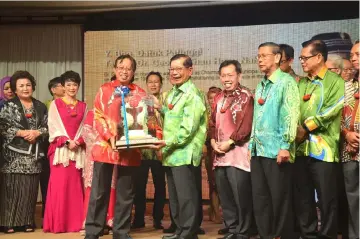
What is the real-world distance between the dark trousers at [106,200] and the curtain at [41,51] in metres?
4.00

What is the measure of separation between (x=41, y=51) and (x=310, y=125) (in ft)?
17.6

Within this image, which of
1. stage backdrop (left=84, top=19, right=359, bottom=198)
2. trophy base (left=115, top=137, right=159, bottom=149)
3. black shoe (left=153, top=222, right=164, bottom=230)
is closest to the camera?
trophy base (left=115, top=137, right=159, bottom=149)

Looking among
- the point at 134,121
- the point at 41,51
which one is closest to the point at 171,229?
the point at 134,121

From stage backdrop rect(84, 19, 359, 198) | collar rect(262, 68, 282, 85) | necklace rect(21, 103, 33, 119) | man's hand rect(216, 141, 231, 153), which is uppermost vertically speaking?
stage backdrop rect(84, 19, 359, 198)

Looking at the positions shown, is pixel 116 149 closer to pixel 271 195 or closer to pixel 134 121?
pixel 134 121

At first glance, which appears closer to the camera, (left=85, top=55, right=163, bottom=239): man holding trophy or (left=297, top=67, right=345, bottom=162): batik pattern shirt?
(left=297, top=67, right=345, bottom=162): batik pattern shirt

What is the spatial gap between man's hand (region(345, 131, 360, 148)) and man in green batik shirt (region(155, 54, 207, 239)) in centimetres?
115

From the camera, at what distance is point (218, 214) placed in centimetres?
570

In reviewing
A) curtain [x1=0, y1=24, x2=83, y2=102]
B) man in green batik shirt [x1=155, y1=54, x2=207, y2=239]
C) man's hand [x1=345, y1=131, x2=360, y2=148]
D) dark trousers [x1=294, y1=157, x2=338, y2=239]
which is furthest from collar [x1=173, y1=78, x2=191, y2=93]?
curtain [x1=0, y1=24, x2=83, y2=102]

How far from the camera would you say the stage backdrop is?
6.72 meters

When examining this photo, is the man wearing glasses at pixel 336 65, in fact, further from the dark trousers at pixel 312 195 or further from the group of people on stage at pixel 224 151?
the dark trousers at pixel 312 195

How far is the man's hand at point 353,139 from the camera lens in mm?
3926

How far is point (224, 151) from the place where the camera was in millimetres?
4391

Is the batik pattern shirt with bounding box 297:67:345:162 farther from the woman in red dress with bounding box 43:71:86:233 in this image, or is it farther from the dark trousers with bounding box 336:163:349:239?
the woman in red dress with bounding box 43:71:86:233
